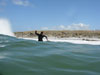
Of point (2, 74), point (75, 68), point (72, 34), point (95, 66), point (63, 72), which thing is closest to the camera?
point (2, 74)

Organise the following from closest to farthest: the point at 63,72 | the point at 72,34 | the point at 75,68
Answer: the point at 63,72
the point at 75,68
the point at 72,34

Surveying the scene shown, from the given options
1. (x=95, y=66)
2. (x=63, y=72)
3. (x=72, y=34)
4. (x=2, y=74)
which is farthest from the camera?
(x=72, y=34)

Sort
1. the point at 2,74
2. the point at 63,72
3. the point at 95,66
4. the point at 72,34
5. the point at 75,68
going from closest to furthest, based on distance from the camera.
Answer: the point at 2,74 < the point at 63,72 < the point at 75,68 < the point at 95,66 < the point at 72,34

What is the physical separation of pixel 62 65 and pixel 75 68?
63cm

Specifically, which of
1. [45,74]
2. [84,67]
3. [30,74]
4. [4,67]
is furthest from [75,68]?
[4,67]

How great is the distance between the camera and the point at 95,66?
7.22 meters

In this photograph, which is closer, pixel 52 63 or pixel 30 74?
pixel 30 74

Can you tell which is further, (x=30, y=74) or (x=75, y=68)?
(x=75, y=68)

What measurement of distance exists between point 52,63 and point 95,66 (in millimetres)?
1785

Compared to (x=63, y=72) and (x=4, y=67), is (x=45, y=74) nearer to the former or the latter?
(x=63, y=72)

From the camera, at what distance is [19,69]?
618cm

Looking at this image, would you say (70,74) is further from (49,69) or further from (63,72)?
(49,69)

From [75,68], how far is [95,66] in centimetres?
104

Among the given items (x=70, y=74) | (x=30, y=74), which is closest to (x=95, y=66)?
(x=70, y=74)
